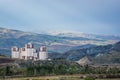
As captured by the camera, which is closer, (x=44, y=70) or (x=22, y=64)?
(x=44, y=70)

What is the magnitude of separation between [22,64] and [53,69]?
4313 cm

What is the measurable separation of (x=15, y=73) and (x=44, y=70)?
33.5 feet

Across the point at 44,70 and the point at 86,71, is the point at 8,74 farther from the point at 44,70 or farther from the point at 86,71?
the point at 86,71

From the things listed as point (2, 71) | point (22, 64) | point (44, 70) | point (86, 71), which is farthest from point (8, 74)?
point (22, 64)

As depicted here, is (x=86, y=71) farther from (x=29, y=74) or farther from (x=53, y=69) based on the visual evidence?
(x=29, y=74)

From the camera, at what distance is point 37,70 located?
148500 millimetres

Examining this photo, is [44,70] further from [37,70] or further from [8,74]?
[8,74]

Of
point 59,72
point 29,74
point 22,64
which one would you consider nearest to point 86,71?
point 59,72

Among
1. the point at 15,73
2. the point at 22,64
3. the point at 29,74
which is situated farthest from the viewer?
the point at 22,64

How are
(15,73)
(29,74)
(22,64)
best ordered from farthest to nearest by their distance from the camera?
1. (22,64)
2. (15,73)
3. (29,74)

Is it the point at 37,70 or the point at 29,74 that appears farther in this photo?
the point at 37,70

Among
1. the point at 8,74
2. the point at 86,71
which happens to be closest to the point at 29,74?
the point at 8,74

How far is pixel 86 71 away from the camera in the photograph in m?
149

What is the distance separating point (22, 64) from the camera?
7564 inches
